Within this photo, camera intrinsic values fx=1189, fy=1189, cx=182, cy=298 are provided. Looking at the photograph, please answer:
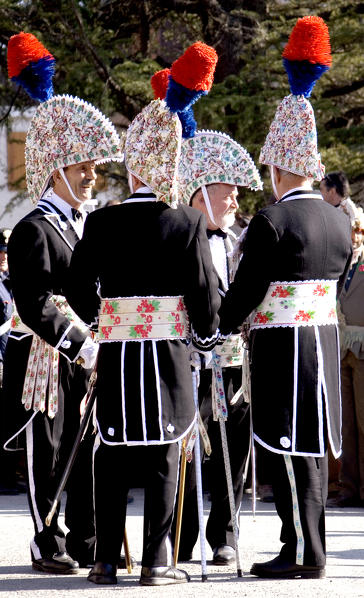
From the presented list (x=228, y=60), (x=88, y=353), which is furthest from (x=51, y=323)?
(x=228, y=60)

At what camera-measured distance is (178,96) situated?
200 inches

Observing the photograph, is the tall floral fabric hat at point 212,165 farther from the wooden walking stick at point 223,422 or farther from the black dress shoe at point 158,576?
the black dress shoe at point 158,576

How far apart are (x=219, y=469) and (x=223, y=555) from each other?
1.41 ft

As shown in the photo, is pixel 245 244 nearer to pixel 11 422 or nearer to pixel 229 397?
pixel 229 397

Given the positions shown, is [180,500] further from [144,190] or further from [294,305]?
[144,190]

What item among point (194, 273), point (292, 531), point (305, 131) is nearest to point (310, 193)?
point (305, 131)

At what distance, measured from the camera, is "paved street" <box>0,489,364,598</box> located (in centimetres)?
488

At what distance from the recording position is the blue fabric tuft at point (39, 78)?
18.7ft

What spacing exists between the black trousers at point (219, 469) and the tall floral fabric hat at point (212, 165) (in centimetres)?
94

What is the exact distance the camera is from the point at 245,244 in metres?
5.33

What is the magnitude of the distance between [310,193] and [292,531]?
59.9 inches

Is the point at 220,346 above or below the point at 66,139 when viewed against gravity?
below

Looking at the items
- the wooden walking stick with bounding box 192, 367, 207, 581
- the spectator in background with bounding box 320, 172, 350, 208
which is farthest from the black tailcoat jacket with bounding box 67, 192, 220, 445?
the spectator in background with bounding box 320, 172, 350, 208

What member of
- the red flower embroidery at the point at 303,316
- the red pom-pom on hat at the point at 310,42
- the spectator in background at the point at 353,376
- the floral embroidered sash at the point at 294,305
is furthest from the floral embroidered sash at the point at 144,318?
the spectator in background at the point at 353,376
